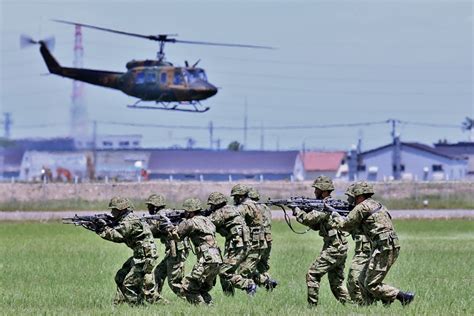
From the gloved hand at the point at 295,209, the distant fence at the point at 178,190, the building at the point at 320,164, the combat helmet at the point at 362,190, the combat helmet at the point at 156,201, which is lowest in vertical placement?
the gloved hand at the point at 295,209

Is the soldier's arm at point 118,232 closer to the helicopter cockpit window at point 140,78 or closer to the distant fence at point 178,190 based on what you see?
the helicopter cockpit window at point 140,78

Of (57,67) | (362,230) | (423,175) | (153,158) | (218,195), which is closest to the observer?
(362,230)

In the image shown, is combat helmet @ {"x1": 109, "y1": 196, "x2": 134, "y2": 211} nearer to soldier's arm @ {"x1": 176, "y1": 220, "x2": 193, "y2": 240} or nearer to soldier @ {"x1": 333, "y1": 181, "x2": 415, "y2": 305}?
soldier's arm @ {"x1": 176, "y1": 220, "x2": 193, "y2": 240}

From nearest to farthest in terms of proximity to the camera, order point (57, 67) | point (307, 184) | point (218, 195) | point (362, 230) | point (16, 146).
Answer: point (362, 230) → point (218, 195) → point (57, 67) → point (307, 184) → point (16, 146)

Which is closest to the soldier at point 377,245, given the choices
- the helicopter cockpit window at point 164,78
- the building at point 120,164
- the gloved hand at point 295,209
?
the gloved hand at point 295,209

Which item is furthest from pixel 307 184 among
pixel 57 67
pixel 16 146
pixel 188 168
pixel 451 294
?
pixel 451 294

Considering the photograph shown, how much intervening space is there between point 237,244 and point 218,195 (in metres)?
0.96

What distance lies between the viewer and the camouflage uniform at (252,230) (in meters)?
23.9

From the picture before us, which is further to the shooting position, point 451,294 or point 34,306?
point 451,294

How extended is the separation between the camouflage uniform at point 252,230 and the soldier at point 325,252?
110 inches

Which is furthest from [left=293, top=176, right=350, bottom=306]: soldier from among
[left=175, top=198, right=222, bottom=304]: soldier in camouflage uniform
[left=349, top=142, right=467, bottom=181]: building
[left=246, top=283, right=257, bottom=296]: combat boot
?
[left=349, top=142, right=467, bottom=181]: building

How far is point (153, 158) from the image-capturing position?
123625 millimetres

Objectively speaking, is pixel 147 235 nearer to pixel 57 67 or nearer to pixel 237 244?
pixel 237 244

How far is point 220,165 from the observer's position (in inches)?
4751
